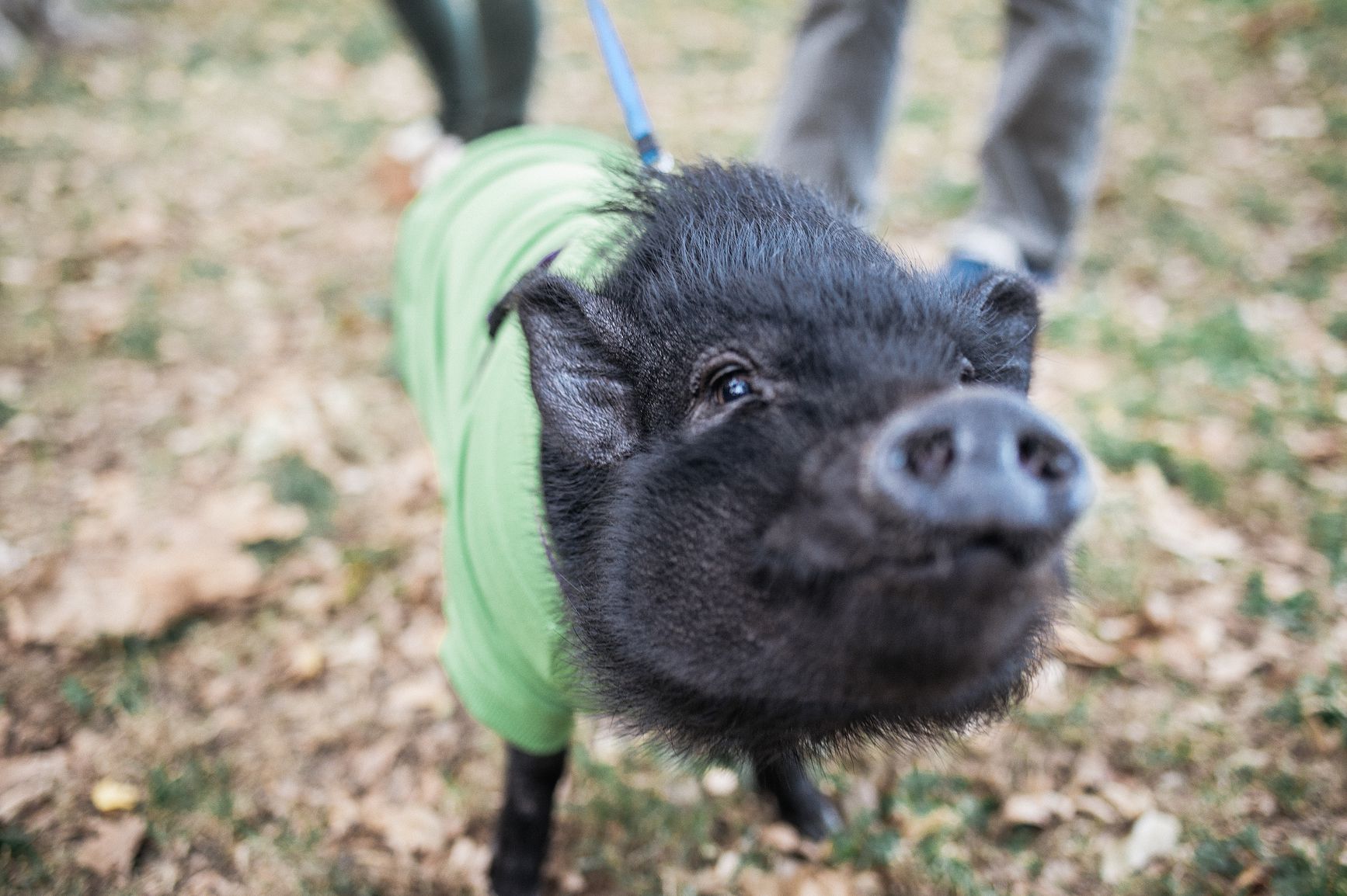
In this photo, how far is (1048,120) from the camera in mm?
3902

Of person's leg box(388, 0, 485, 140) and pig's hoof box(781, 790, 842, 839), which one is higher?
person's leg box(388, 0, 485, 140)

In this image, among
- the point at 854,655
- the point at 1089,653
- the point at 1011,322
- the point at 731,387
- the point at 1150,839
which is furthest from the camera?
the point at 1089,653

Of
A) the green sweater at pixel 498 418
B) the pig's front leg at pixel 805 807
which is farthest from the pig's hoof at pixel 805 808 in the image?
the green sweater at pixel 498 418

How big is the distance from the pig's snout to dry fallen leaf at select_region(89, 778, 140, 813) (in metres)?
2.42

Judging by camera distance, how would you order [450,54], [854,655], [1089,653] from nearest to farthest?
[854,655] → [1089,653] → [450,54]

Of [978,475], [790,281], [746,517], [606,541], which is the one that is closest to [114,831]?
[606,541]

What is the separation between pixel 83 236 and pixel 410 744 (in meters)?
4.07

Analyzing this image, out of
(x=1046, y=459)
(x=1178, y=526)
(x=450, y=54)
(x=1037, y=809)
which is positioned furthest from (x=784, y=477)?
(x=450, y=54)

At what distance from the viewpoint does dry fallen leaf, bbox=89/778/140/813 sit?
8.11 ft

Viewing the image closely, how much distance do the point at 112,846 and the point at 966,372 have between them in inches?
97.2

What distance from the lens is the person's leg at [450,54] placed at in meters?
4.46

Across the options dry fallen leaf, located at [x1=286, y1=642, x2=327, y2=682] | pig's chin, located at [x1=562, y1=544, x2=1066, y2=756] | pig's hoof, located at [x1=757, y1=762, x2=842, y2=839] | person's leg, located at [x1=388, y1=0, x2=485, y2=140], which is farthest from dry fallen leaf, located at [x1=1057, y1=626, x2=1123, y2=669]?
person's leg, located at [x1=388, y1=0, x2=485, y2=140]

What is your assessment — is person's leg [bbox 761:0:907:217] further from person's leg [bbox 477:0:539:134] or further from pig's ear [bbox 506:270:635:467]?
pig's ear [bbox 506:270:635:467]

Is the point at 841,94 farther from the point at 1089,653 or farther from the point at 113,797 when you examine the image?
the point at 113,797
